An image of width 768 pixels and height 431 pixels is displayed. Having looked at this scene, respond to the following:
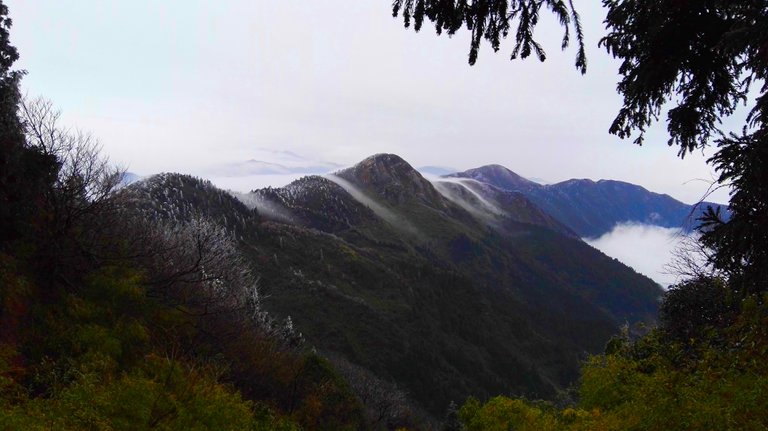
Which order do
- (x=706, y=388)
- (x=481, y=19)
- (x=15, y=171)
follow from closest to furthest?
(x=481, y=19)
(x=706, y=388)
(x=15, y=171)

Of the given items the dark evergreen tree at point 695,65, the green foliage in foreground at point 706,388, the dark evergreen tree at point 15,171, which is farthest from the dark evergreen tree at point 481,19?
the dark evergreen tree at point 15,171

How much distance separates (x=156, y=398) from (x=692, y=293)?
26032 mm

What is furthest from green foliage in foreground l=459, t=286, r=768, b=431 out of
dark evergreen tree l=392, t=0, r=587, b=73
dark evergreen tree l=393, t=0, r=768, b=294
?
dark evergreen tree l=392, t=0, r=587, b=73

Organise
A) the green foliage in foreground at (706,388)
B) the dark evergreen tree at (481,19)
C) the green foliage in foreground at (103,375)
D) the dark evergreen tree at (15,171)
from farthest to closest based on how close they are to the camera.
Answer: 1. the dark evergreen tree at (15,171)
2. the green foliage in foreground at (103,375)
3. the green foliage in foreground at (706,388)
4. the dark evergreen tree at (481,19)

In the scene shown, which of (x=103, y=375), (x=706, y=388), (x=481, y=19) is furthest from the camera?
(x=103, y=375)

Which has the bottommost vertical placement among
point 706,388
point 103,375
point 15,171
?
point 103,375

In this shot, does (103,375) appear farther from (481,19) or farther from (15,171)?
(481,19)

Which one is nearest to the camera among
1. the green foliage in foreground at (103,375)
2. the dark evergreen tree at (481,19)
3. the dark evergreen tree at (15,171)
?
the dark evergreen tree at (481,19)

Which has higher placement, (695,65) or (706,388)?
(695,65)

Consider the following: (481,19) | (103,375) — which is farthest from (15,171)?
(481,19)

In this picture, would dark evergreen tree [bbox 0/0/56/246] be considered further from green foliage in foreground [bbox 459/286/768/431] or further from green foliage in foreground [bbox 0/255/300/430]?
green foliage in foreground [bbox 459/286/768/431]

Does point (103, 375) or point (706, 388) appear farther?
point (103, 375)

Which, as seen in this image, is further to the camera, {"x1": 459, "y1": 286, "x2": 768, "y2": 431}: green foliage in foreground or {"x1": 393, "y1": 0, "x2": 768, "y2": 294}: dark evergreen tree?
{"x1": 459, "y1": 286, "x2": 768, "y2": 431}: green foliage in foreground

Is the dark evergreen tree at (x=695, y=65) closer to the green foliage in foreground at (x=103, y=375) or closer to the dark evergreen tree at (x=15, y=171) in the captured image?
the green foliage in foreground at (x=103, y=375)
